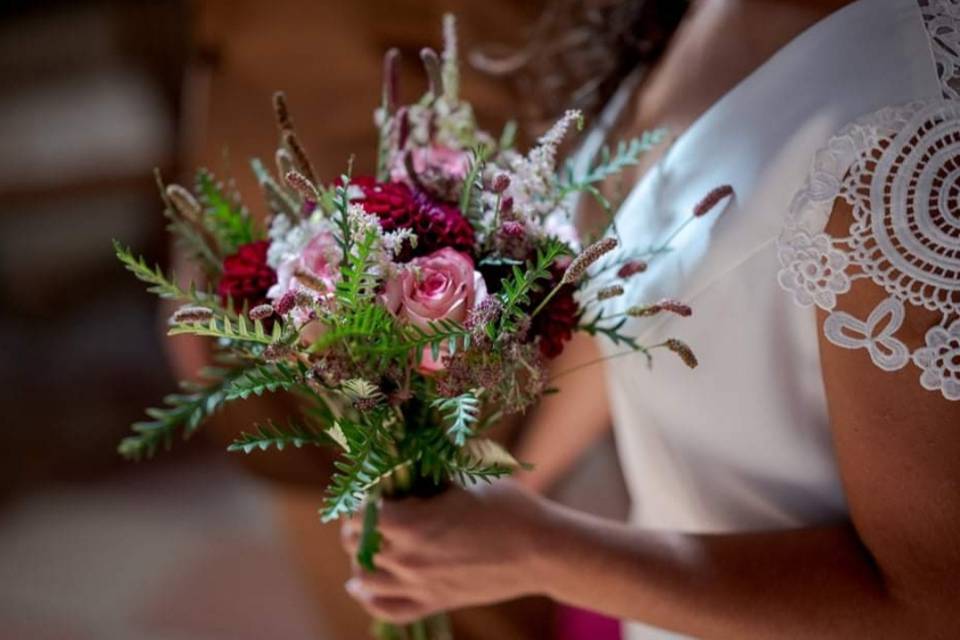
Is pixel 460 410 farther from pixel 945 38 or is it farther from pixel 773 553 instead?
pixel 945 38

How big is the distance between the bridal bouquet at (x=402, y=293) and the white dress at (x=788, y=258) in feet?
0.29

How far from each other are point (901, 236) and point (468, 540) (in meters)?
0.48

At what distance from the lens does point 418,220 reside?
33.5 inches

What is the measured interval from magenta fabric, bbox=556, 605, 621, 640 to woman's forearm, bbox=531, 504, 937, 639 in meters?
0.35

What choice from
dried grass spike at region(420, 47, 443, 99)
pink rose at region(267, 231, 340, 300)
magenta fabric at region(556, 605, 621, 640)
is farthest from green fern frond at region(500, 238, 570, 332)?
magenta fabric at region(556, 605, 621, 640)

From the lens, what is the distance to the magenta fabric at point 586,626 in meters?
1.37

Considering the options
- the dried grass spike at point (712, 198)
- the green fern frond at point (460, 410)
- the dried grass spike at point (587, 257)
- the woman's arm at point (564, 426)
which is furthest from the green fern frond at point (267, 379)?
the woman's arm at point (564, 426)

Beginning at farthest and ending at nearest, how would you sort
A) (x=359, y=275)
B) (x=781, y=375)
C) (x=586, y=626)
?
(x=586, y=626) → (x=781, y=375) → (x=359, y=275)

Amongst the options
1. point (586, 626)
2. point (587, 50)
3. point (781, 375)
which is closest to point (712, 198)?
point (781, 375)

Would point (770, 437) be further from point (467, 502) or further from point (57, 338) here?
point (57, 338)

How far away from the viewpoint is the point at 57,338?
11.4ft

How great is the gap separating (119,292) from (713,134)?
9.98 ft

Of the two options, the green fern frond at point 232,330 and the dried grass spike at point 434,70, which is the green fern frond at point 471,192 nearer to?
the dried grass spike at point 434,70

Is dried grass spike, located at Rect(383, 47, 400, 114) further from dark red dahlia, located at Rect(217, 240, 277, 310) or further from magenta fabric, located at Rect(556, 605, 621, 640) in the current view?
magenta fabric, located at Rect(556, 605, 621, 640)
